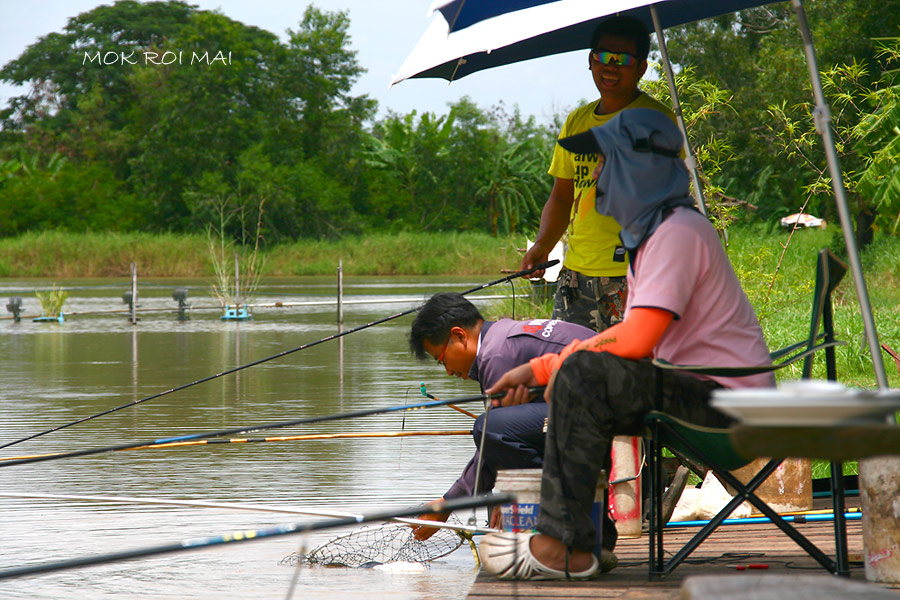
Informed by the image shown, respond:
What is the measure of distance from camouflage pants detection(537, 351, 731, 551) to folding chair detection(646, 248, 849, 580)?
0.23ft

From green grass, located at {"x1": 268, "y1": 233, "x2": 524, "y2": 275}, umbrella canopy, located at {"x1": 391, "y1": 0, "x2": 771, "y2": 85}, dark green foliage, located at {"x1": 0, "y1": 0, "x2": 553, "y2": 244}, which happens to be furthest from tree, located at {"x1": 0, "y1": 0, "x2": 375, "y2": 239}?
umbrella canopy, located at {"x1": 391, "y1": 0, "x2": 771, "y2": 85}

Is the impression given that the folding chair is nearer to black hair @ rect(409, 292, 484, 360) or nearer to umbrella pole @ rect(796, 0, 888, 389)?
umbrella pole @ rect(796, 0, 888, 389)

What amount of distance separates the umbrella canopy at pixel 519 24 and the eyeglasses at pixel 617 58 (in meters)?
0.17

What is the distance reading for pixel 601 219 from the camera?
4.18m

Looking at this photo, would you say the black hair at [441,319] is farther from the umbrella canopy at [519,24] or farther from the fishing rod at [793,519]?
the fishing rod at [793,519]

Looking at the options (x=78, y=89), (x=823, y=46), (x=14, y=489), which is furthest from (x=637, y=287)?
(x=78, y=89)

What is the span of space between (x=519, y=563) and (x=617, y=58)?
1953 mm

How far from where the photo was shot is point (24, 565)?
403 cm

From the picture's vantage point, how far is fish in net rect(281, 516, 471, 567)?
411 centimetres

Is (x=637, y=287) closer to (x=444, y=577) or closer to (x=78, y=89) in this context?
(x=444, y=577)

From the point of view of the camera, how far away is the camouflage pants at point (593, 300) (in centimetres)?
421

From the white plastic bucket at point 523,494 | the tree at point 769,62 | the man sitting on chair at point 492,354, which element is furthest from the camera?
the tree at point 769,62

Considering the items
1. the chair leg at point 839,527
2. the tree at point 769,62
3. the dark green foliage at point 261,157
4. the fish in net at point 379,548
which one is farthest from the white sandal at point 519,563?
the dark green foliage at point 261,157

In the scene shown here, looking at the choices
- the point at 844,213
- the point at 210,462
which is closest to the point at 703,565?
the point at 844,213
